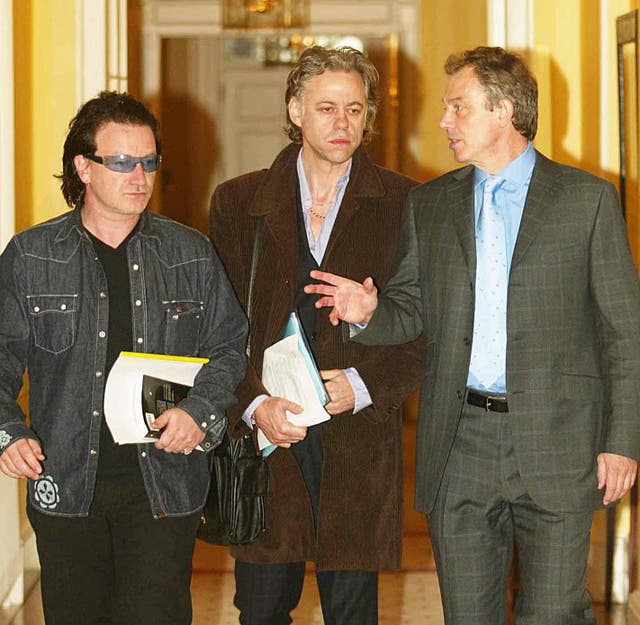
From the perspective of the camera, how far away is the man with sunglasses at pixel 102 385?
308cm

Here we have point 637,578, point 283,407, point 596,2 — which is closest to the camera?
point 283,407

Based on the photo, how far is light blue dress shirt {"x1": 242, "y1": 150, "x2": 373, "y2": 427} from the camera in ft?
11.4

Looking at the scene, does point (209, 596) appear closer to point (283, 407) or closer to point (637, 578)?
point (637, 578)

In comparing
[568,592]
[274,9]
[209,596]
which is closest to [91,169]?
[568,592]

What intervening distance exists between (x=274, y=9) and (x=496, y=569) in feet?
24.4

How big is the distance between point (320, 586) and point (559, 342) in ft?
3.27

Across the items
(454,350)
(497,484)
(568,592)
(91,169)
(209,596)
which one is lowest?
(209,596)

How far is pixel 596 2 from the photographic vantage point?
5.35 metres

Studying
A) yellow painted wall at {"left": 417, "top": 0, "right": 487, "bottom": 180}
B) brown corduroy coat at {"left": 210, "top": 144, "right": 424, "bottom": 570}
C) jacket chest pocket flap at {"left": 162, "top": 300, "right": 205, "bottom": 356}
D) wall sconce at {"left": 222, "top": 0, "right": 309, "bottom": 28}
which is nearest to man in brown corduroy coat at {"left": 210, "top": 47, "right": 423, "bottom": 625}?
brown corduroy coat at {"left": 210, "top": 144, "right": 424, "bottom": 570}

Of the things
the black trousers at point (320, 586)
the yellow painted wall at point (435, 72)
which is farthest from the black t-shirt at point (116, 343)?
the yellow painted wall at point (435, 72)

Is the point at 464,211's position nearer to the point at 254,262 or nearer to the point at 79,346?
the point at 254,262

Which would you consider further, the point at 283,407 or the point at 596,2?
the point at 596,2

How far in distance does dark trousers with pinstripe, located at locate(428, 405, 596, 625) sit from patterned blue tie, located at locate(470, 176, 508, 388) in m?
0.11

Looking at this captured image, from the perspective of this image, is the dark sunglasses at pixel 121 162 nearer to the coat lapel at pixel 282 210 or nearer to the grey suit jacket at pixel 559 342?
the coat lapel at pixel 282 210
